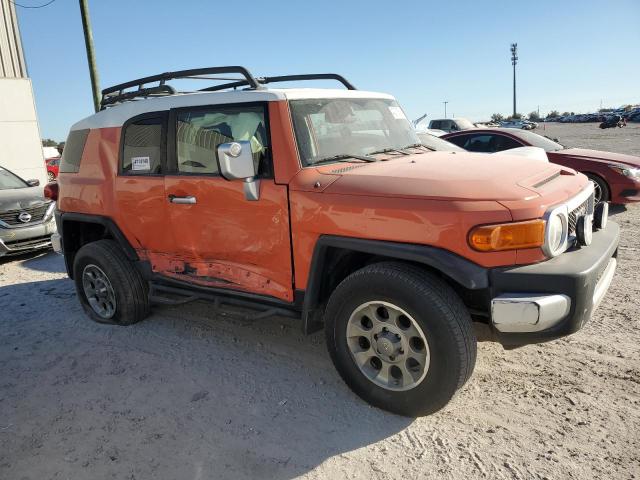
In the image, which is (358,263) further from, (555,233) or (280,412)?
(555,233)

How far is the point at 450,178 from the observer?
292 cm

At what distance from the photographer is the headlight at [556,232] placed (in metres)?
2.70

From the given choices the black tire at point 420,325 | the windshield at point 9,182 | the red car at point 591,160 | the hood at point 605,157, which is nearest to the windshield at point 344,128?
the black tire at point 420,325

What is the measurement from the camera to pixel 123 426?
121 inches

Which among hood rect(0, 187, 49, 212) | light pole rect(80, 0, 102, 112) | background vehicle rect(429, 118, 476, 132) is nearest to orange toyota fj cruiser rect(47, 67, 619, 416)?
hood rect(0, 187, 49, 212)

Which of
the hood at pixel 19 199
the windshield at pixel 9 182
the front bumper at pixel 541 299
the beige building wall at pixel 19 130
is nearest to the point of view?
the front bumper at pixel 541 299

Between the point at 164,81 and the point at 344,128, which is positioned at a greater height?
the point at 164,81

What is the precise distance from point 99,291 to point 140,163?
4.55 feet

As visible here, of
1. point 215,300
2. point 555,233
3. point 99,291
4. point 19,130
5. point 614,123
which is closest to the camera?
point 555,233

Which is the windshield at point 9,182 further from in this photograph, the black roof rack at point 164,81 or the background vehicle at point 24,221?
the black roof rack at point 164,81

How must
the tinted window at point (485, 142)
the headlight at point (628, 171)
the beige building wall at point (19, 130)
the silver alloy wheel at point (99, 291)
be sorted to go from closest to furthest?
the silver alloy wheel at point (99, 291) < the headlight at point (628, 171) < the tinted window at point (485, 142) < the beige building wall at point (19, 130)

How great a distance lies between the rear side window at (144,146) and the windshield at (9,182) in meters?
5.63

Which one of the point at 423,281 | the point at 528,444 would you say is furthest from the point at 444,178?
the point at 528,444

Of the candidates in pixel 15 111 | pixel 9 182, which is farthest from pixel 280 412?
pixel 15 111
